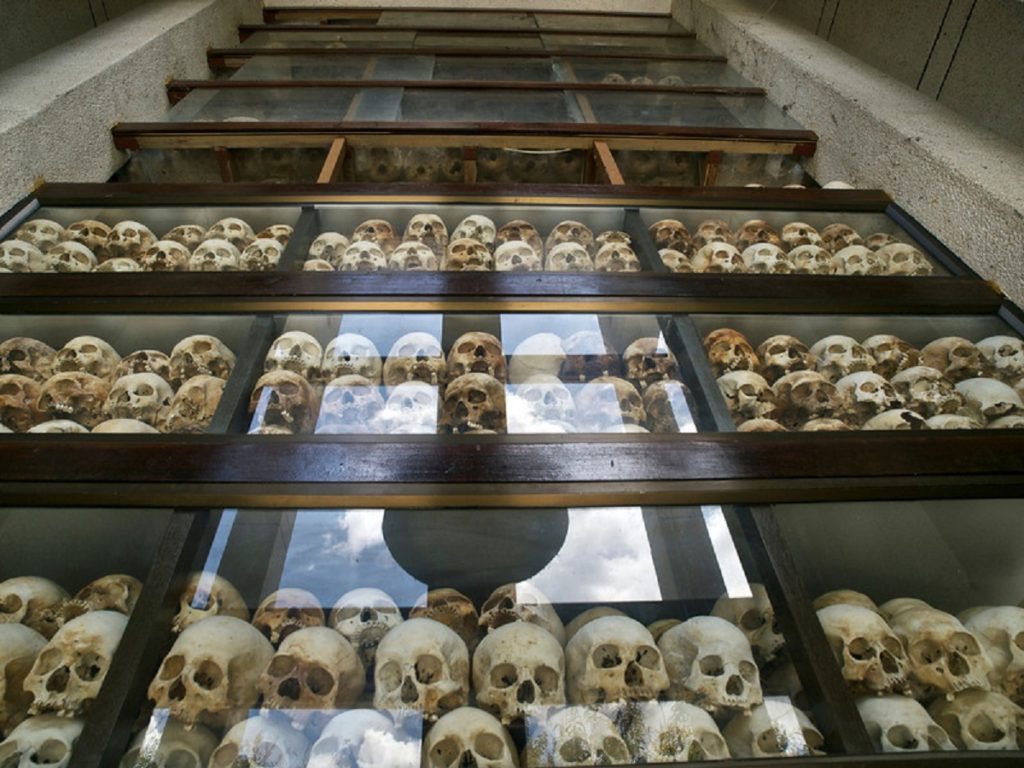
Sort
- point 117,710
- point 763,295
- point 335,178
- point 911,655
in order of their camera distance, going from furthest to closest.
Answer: point 335,178 → point 763,295 → point 911,655 → point 117,710

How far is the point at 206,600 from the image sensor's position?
4.95 feet

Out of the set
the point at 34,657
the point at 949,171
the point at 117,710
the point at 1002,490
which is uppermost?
the point at 949,171

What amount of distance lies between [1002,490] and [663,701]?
0.95 metres

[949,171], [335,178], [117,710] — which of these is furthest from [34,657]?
[949,171]

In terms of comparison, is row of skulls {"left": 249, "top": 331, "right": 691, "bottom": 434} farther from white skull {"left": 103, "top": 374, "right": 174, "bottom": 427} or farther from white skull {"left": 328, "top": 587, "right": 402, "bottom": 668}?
white skull {"left": 328, "top": 587, "right": 402, "bottom": 668}

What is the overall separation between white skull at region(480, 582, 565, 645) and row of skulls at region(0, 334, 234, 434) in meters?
0.99

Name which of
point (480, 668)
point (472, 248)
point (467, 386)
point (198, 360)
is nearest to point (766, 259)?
point (472, 248)

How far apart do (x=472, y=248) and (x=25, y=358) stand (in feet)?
5.01

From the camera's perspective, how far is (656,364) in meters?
2.17

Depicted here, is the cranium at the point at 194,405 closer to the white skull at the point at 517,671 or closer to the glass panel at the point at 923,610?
the white skull at the point at 517,671

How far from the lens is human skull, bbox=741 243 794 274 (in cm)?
272

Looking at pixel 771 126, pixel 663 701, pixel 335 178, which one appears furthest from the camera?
pixel 771 126

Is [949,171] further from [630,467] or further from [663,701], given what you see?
[663,701]

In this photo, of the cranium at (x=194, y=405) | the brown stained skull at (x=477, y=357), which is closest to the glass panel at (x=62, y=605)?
the cranium at (x=194, y=405)
